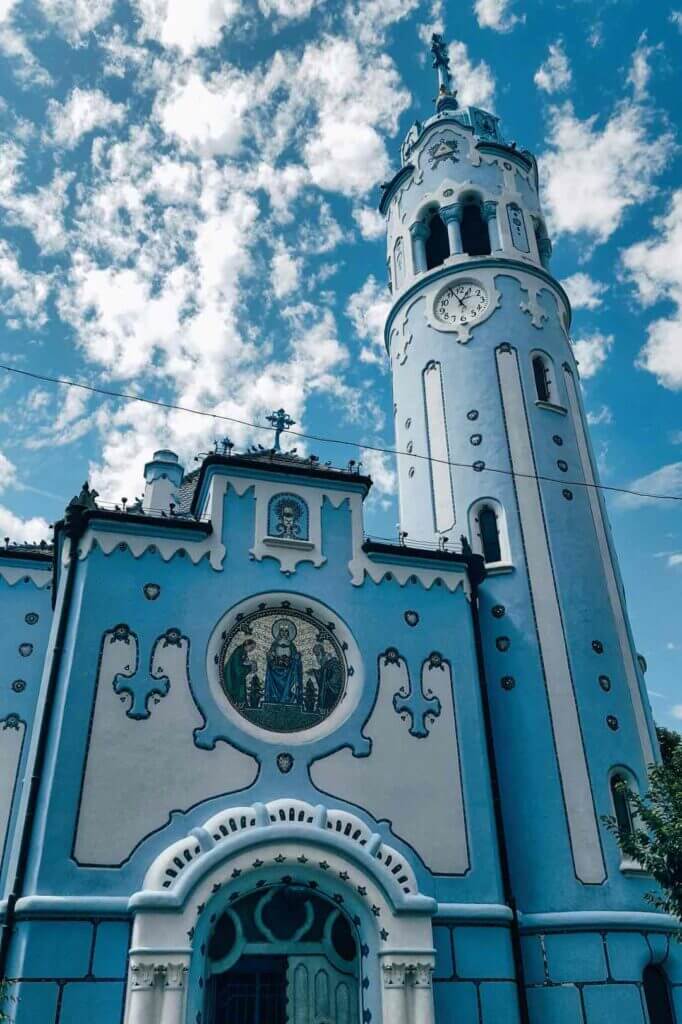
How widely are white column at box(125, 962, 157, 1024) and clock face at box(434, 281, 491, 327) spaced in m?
18.4

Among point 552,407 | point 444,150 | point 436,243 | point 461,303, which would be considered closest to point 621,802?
point 552,407

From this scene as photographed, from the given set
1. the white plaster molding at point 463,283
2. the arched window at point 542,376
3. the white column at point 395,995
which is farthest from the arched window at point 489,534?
the white column at point 395,995

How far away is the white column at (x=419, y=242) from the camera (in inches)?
1040

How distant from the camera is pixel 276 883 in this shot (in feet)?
47.6

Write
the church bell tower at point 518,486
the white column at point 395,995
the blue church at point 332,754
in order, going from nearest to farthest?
1. the white column at point 395,995
2. the blue church at point 332,754
3. the church bell tower at point 518,486

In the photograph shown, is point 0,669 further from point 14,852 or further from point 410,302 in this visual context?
point 410,302

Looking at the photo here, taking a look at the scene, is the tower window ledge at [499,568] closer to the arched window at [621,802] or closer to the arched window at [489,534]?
the arched window at [489,534]

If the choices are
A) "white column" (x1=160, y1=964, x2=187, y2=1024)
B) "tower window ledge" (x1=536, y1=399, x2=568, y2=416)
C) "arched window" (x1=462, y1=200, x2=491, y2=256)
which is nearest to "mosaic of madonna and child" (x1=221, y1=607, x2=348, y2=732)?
Result: "white column" (x1=160, y1=964, x2=187, y2=1024)

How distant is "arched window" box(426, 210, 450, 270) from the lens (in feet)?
88.0

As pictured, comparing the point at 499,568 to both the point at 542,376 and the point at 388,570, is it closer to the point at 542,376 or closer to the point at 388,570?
the point at 388,570

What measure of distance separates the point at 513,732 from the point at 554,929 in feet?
13.0

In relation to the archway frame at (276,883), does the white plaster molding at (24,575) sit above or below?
above

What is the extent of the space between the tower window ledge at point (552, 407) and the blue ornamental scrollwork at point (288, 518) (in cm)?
804

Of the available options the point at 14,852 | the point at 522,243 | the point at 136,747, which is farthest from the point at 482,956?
the point at 522,243
